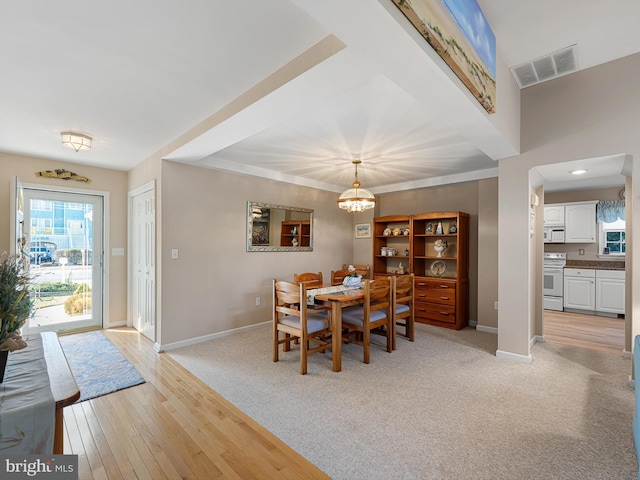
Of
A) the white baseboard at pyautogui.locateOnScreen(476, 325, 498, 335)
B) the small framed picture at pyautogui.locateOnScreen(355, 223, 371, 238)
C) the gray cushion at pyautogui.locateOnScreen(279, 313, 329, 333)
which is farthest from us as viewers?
the small framed picture at pyautogui.locateOnScreen(355, 223, 371, 238)

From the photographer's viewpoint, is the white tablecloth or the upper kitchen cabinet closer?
the white tablecloth

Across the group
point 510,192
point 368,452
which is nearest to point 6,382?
point 368,452

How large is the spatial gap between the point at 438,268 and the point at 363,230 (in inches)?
63.2

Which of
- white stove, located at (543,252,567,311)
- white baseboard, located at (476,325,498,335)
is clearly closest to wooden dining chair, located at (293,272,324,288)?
white baseboard, located at (476,325,498,335)

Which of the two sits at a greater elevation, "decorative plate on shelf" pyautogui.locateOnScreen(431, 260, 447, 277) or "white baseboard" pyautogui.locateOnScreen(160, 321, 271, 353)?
"decorative plate on shelf" pyautogui.locateOnScreen(431, 260, 447, 277)

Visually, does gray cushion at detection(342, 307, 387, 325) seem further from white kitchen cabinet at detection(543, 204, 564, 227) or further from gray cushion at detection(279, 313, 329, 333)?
white kitchen cabinet at detection(543, 204, 564, 227)

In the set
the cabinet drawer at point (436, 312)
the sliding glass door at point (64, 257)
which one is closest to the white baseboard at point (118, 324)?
the sliding glass door at point (64, 257)

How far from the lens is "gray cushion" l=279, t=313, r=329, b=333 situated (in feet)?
9.97

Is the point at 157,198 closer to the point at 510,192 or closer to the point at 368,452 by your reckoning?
the point at 368,452

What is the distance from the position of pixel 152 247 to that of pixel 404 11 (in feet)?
12.1

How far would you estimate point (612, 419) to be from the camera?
2.14 m

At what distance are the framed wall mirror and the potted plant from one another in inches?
124

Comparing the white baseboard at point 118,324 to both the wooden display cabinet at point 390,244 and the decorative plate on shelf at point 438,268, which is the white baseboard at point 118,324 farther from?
the decorative plate on shelf at point 438,268

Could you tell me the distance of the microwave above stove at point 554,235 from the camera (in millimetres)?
6057
